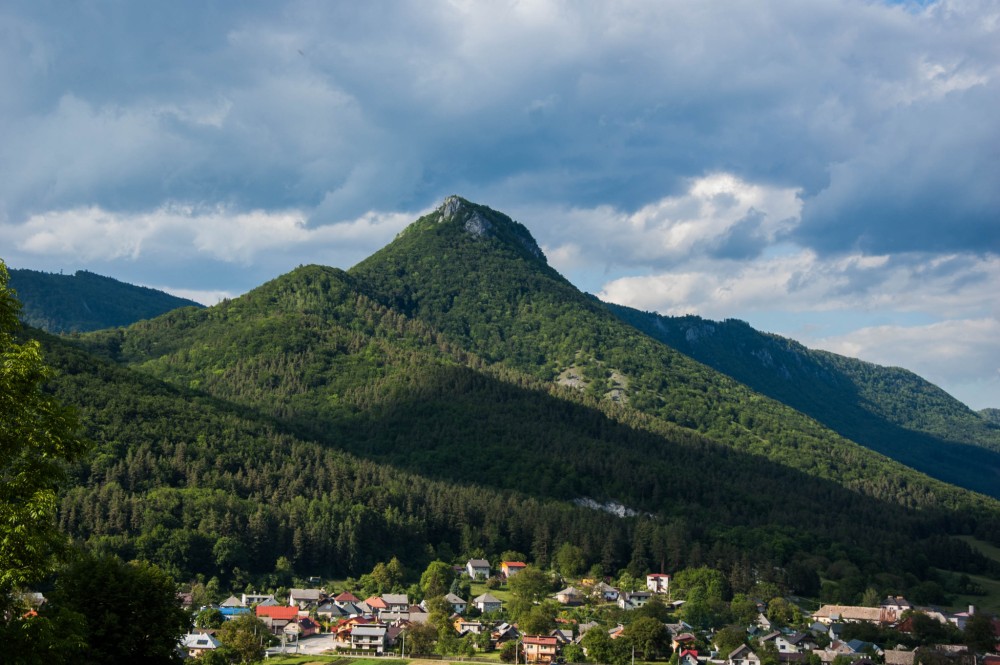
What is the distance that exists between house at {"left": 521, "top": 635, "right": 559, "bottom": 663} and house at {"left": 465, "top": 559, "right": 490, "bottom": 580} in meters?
42.8

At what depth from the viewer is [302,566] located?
138 m

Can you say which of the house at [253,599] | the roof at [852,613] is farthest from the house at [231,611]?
the roof at [852,613]

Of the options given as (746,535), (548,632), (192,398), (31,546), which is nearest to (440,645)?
(548,632)

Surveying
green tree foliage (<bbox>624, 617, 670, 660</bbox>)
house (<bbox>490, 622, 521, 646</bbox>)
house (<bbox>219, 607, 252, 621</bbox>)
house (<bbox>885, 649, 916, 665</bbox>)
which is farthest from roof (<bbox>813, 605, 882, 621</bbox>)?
house (<bbox>219, 607, 252, 621</bbox>)

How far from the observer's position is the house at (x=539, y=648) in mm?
97375

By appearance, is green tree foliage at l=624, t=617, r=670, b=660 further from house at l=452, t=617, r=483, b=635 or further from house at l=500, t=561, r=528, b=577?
house at l=500, t=561, r=528, b=577

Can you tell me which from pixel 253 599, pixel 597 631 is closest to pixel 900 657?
pixel 597 631

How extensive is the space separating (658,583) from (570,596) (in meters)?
16.3

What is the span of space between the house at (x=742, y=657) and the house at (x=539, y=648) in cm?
1756

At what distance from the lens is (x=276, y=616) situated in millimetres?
107625

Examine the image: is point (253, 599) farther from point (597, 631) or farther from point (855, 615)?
point (855, 615)

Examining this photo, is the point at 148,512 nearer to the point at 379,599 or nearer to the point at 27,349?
the point at 379,599

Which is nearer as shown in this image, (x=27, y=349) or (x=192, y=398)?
(x=27, y=349)

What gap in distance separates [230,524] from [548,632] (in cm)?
5100
